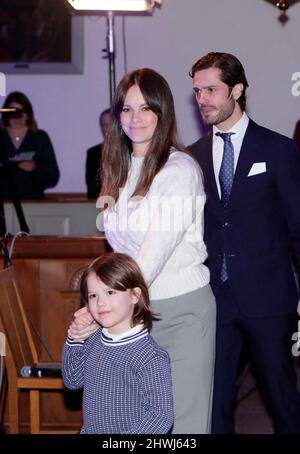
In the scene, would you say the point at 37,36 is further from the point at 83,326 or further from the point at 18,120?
the point at 83,326

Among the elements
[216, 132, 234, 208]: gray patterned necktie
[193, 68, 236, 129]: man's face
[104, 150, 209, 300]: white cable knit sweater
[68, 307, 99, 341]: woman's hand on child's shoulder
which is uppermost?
[193, 68, 236, 129]: man's face

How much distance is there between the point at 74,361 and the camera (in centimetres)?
267

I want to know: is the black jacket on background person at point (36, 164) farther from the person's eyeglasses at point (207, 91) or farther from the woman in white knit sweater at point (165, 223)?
the woman in white knit sweater at point (165, 223)

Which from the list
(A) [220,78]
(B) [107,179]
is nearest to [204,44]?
(A) [220,78]

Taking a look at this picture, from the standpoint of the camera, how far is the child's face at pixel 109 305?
254 cm

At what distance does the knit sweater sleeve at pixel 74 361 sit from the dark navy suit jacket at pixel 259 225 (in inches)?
31.0

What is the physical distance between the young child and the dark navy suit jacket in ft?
2.40

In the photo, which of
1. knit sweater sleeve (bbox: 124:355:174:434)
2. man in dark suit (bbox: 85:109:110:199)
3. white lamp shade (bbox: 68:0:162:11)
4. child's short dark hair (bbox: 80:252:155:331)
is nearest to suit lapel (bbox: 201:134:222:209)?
child's short dark hair (bbox: 80:252:155:331)

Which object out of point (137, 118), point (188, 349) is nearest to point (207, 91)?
point (137, 118)

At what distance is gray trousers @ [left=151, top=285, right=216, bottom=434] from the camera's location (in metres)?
2.83

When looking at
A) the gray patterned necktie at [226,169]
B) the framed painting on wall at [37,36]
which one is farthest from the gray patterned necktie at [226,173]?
the framed painting on wall at [37,36]

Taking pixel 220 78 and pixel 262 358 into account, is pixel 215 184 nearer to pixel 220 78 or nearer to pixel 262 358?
pixel 220 78

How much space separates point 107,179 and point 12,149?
384cm

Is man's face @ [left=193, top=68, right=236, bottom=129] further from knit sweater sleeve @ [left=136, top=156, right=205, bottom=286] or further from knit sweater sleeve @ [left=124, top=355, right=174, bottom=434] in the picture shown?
knit sweater sleeve @ [left=124, top=355, right=174, bottom=434]
